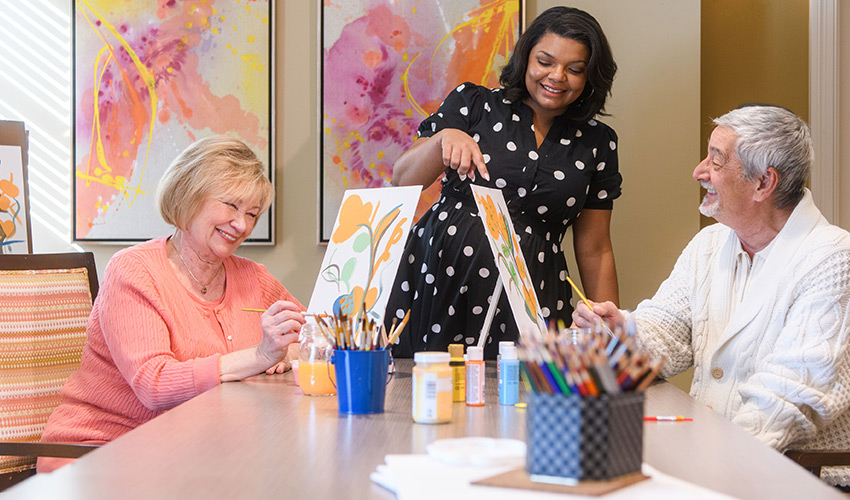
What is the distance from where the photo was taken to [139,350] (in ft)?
5.85

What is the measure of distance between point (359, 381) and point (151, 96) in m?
2.16

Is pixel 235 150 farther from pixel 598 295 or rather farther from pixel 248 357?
pixel 598 295

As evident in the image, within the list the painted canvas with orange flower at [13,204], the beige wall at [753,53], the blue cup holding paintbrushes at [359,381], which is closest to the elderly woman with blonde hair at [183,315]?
the blue cup holding paintbrushes at [359,381]

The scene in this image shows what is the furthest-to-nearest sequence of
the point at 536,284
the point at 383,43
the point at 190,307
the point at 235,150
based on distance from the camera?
the point at 383,43, the point at 536,284, the point at 235,150, the point at 190,307

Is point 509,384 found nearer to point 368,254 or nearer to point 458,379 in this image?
point 458,379

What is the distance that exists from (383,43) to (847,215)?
6.26 ft

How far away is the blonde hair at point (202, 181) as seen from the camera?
2021mm

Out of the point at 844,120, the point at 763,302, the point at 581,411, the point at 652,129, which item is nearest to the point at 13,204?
the point at 652,129

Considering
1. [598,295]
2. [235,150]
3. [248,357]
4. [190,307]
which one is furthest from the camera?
[598,295]

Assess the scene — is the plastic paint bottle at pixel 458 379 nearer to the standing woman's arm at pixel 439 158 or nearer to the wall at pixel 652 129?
the standing woman's arm at pixel 439 158

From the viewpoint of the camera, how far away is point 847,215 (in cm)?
320

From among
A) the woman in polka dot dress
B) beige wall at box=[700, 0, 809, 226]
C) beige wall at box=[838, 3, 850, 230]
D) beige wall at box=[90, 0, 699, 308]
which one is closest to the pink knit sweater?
the woman in polka dot dress

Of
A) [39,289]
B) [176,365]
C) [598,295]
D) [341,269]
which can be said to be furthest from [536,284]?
[39,289]

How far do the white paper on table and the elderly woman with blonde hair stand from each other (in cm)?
82
